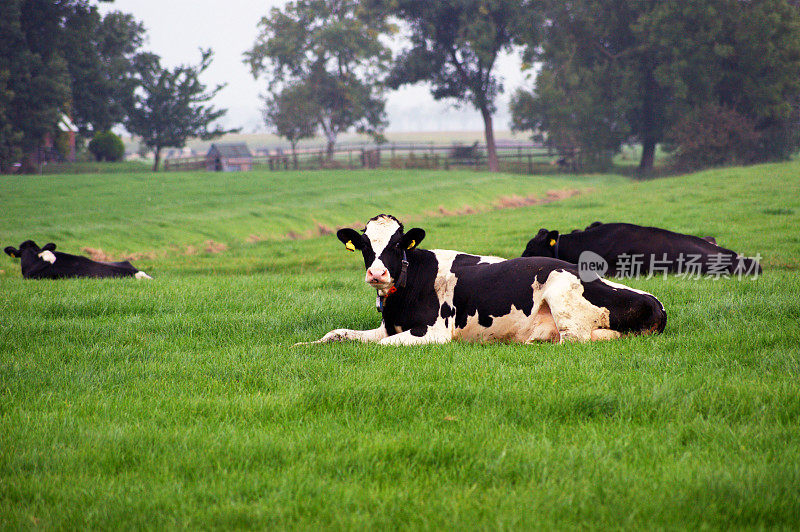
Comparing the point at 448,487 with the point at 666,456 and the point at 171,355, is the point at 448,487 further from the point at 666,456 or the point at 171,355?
the point at 171,355

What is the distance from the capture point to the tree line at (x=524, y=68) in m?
47.6

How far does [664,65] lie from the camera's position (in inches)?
2026

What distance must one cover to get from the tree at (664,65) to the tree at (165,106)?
2860 centimetres

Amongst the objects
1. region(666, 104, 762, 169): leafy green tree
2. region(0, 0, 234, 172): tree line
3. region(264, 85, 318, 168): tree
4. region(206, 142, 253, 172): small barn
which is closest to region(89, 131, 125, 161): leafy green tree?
region(0, 0, 234, 172): tree line

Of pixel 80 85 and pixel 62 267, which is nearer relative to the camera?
pixel 62 267

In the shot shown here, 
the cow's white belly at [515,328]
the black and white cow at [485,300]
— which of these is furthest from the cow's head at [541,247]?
the cow's white belly at [515,328]

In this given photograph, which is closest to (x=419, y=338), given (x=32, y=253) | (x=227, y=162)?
(x=32, y=253)

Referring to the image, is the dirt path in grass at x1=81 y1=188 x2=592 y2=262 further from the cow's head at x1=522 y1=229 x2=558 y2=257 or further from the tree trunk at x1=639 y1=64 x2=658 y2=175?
the tree trunk at x1=639 y1=64 x2=658 y2=175

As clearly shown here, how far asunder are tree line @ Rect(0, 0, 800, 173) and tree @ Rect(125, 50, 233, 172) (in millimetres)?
109

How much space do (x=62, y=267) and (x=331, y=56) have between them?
63.7 meters

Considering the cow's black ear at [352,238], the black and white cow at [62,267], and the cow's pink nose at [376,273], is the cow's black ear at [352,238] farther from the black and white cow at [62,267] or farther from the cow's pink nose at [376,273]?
the black and white cow at [62,267]

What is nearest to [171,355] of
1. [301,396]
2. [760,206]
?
[301,396]

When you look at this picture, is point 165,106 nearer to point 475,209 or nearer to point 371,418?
point 475,209

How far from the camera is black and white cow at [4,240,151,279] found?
14219 mm
